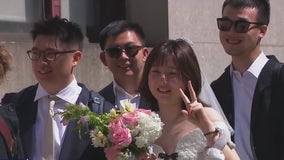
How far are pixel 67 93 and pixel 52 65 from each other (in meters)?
0.21

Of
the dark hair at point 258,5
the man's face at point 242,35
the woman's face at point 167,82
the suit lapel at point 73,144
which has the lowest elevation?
the suit lapel at point 73,144

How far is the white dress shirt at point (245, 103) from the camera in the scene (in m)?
5.29

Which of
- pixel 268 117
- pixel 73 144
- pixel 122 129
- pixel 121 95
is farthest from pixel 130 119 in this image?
pixel 268 117

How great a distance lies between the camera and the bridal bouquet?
150 inches

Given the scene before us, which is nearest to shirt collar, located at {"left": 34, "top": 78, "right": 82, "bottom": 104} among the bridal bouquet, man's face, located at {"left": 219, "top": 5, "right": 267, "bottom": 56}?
the bridal bouquet

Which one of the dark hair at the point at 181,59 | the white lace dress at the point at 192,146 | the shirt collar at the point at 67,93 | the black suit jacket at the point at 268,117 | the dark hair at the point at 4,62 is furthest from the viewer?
the black suit jacket at the point at 268,117

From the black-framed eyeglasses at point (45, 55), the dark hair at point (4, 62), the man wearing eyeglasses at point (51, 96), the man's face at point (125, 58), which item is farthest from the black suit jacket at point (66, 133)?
the dark hair at point (4, 62)

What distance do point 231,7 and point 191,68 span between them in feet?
4.67

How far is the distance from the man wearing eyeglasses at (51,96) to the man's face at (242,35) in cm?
115

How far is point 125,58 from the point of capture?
5.17 metres

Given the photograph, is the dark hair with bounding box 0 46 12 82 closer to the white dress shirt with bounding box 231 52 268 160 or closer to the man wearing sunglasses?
the man wearing sunglasses

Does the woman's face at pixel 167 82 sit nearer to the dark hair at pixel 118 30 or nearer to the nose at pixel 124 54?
the nose at pixel 124 54

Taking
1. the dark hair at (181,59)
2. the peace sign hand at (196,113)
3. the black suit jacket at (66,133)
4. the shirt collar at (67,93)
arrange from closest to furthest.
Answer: the peace sign hand at (196,113)
the dark hair at (181,59)
the black suit jacket at (66,133)
the shirt collar at (67,93)

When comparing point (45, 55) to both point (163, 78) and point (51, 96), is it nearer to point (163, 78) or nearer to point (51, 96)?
point (51, 96)
